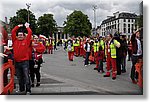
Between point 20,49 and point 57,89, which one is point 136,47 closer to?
point 57,89

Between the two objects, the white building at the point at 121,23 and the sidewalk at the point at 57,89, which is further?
the white building at the point at 121,23

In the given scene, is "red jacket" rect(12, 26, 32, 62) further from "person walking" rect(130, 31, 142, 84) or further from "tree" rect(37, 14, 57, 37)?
"person walking" rect(130, 31, 142, 84)

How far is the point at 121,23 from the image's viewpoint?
715cm

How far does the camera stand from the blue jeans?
5470mm

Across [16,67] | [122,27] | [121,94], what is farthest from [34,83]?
[122,27]

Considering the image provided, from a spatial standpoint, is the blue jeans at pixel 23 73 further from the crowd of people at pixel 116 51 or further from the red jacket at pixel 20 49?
the crowd of people at pixel 116 51

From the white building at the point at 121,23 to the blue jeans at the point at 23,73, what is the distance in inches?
103

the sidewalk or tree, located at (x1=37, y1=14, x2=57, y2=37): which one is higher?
tree, located at (x1=37, y1=14, x2=57, y2=37)

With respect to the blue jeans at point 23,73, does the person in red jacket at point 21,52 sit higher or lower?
higher

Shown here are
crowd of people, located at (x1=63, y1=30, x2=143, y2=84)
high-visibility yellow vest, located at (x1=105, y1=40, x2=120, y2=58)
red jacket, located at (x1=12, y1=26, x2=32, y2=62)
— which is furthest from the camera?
high-visibility yellow vest, located at (x1=105, y1=40, x2=120, y2=58)

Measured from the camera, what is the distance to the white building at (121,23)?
6.58 metres

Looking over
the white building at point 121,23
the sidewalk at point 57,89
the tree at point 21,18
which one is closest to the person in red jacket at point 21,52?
the sidewalk at point 57,89

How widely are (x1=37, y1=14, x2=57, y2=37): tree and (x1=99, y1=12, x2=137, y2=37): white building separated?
1520 mm

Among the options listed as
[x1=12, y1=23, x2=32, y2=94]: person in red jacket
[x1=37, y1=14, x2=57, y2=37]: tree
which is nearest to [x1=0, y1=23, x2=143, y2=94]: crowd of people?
[x1=12, y1=23, x2=32, y2=94]: person in red jacket
